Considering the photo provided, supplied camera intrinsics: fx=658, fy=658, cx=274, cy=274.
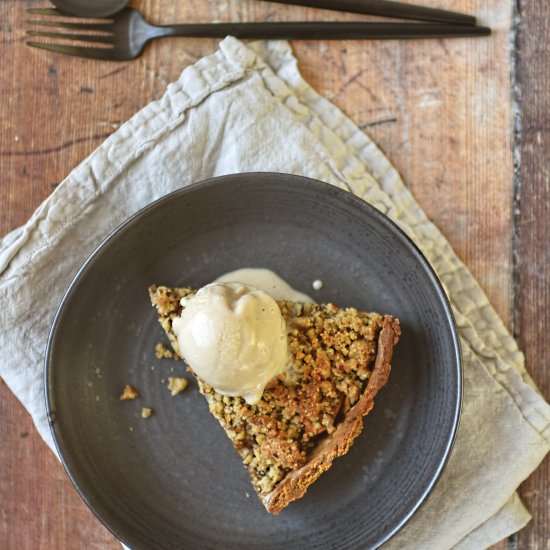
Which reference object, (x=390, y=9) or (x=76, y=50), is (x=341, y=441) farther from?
(x=76, y=50)

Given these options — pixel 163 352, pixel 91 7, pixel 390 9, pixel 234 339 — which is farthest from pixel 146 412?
pixel 390 9

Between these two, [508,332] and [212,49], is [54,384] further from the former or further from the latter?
[508,332]

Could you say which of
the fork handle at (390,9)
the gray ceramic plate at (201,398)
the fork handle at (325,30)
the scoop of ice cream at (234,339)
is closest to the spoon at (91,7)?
the fork handle at (325,30)

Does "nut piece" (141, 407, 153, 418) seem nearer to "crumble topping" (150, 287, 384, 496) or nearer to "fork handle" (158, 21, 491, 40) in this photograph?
"crumble topping" (150, 287, 384, 496)

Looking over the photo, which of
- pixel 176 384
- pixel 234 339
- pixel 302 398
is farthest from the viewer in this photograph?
pixel 176 384

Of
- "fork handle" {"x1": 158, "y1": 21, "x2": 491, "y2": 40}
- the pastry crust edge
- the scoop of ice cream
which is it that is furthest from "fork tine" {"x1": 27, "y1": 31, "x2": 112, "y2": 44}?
the pastry crust edge

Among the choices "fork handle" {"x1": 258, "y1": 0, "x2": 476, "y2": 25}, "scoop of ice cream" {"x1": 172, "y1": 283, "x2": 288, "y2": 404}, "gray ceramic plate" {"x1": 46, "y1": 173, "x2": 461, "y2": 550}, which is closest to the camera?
"scoop of ice cream" {"x1": 172, "y1": 283, "x2": 288, "y2": 404}

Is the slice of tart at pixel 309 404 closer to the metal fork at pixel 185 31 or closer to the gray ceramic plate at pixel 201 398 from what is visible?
the gray ceramic plate at pixel 201 398
